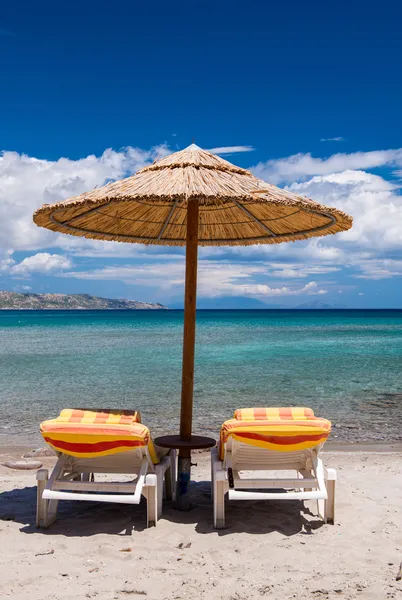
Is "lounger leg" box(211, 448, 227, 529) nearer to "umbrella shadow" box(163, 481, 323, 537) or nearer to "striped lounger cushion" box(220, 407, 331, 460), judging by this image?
"umbrella shadow" box(163, 481, 323, 537)

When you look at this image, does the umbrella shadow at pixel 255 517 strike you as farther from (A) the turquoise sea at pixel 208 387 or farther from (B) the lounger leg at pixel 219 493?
(A) the turquoise sea at pixel 208 387

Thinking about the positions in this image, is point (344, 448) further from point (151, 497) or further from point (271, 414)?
point (151, 497)

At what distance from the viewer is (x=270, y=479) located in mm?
4297

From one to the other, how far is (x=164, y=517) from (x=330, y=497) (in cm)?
125

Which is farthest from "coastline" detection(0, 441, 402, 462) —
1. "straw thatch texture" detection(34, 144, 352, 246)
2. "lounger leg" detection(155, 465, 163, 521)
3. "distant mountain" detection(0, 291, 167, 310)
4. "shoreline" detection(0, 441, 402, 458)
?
"distant mountain" detection(0, 291, 167, 310)

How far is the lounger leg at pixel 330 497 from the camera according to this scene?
4383mm

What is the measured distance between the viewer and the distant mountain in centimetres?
16962

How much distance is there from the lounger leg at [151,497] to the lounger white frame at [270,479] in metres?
0.42

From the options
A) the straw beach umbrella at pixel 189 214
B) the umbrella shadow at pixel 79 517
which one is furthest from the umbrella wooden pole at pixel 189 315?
the umbrella shadow at pixel 79 517

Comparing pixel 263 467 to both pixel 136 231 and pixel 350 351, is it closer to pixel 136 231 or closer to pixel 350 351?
pixel 136 231

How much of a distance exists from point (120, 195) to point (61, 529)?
2.42 meters

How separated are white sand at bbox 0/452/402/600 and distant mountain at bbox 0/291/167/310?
6670 inches

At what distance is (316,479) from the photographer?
14.1 ft

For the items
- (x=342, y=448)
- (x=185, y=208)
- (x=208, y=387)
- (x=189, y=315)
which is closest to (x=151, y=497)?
(x=189, y=315)
